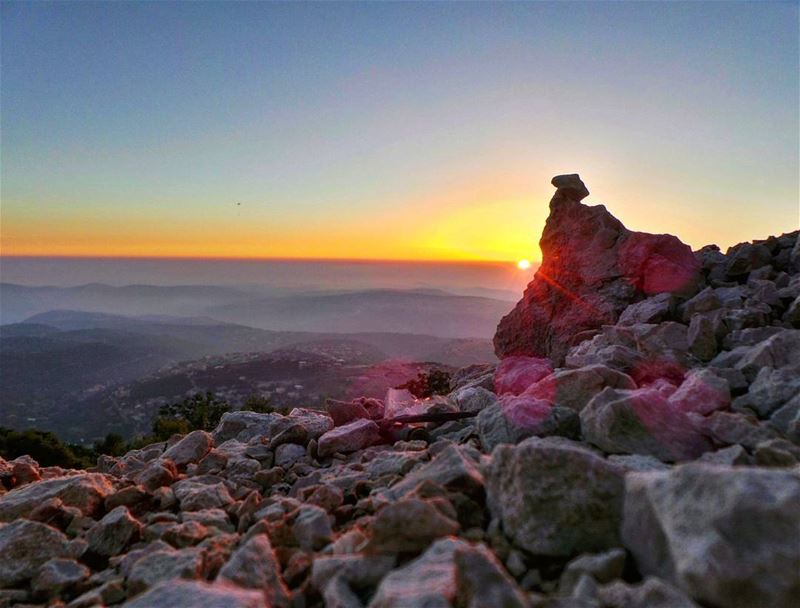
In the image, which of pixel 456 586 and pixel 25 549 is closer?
pixel 456 586

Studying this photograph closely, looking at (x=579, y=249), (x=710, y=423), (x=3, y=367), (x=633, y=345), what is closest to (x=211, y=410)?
(x=579, y=249)

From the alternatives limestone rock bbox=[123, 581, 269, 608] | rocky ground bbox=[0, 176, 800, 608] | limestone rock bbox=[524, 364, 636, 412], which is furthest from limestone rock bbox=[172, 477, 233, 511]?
limestone rock bbox=[524, 364, 636, 412]

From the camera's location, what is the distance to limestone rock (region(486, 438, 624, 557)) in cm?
404

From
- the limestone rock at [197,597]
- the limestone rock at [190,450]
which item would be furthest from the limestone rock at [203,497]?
the limestone rock at [197,597]

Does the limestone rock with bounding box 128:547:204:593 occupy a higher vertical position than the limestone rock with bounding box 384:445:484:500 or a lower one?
lower

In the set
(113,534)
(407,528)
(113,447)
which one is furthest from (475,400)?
(113,447)

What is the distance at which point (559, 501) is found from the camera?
420 cm

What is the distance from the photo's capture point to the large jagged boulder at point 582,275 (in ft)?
42.4

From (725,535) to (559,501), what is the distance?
1.25 metres

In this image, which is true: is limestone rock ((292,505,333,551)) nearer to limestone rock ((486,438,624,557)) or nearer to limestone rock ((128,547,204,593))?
limestone rock ((128,547,204,593))

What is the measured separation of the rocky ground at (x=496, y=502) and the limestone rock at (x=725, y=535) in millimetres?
11

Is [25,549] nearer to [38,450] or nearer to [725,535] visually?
[725,535]

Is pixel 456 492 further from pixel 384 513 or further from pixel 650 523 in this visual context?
pixel 650 523

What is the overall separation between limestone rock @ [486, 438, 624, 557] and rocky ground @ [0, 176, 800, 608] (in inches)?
0.5
